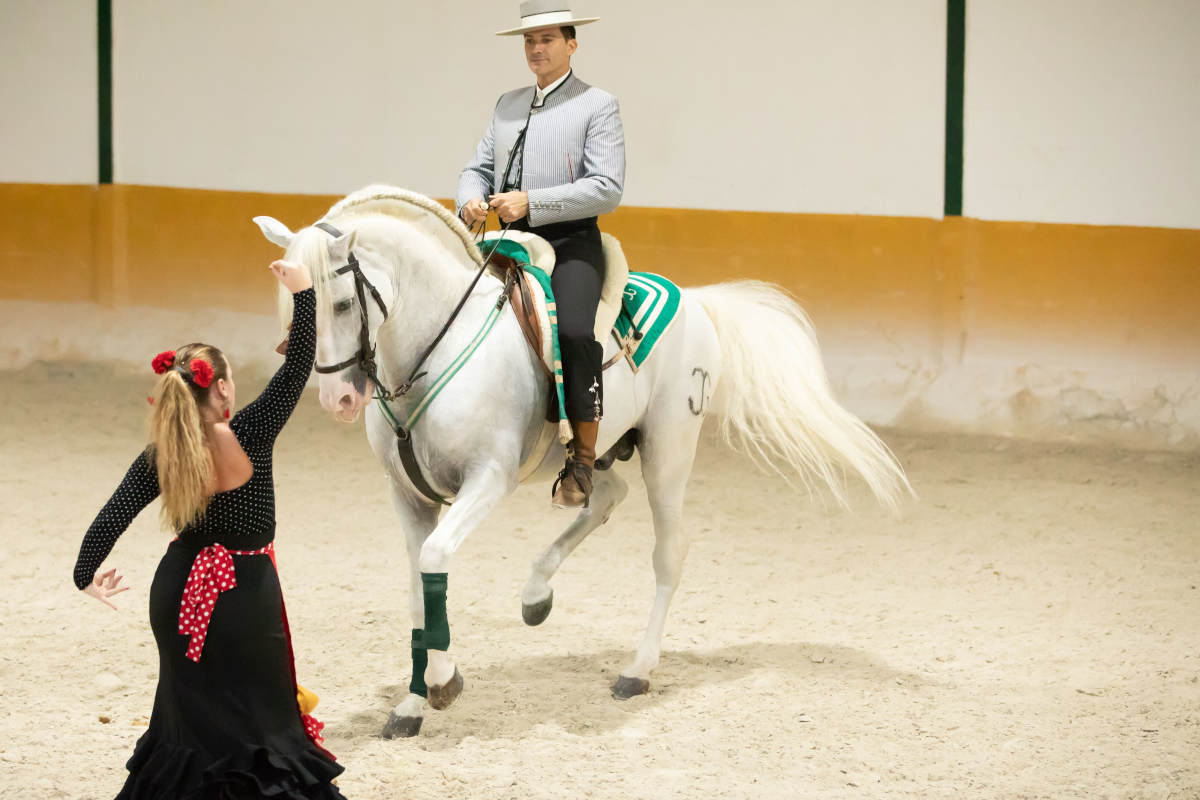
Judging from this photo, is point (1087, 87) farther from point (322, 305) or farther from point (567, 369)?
point (322, 305)

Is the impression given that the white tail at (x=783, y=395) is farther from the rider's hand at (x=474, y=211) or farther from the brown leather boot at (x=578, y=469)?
the rider's hand at (x=474, y=211)

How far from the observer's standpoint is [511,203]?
388 centimetres

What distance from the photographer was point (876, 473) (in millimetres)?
4551

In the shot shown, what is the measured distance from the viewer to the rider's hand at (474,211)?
12.9ft

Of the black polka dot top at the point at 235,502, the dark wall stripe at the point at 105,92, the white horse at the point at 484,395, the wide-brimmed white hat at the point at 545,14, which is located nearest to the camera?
the black polka dot top at the point at 235,502

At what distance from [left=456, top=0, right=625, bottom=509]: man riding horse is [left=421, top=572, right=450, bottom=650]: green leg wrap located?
56 centimetres

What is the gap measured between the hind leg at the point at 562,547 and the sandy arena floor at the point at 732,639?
213 mm

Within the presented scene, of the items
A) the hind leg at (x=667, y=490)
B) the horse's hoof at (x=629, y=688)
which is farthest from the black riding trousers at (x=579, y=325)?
the horse's hoof at (x=629, y=688)

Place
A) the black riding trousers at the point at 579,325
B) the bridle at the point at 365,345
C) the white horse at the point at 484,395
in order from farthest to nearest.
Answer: the black riding trousers at the point at 579,325
the white horse at the point at 484,395
the bridle at the point at 365,345

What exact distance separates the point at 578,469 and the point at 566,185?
0.87 meters

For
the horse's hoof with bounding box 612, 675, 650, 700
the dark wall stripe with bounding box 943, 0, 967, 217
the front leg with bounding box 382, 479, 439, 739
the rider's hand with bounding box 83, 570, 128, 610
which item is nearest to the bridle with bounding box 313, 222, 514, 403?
the front leg with bounding box 382, 479, 439, 739

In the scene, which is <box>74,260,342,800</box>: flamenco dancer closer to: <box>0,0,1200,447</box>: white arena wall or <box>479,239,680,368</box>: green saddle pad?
<box>479,239,680,368</box>: green saddle pad

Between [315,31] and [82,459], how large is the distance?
11.2 feet

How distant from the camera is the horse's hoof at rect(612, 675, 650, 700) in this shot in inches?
164
